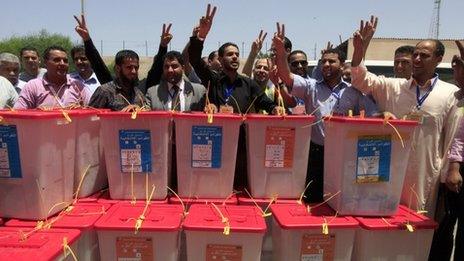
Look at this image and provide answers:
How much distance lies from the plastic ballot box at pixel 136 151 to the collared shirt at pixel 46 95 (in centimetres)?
94

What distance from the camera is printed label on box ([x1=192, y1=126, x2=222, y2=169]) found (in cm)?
253

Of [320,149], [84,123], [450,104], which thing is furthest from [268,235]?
[450,104]

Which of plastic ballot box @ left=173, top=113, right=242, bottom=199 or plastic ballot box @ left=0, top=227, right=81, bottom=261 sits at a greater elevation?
plastic ballot box @ left=173, top=113, right=242, bottom=199

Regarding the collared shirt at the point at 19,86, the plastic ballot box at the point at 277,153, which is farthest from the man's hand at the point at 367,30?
the collared shirt at the point at 19,86

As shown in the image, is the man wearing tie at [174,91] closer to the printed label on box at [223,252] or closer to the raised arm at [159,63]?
the raised arm at [159,63]

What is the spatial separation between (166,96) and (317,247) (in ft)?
5.78

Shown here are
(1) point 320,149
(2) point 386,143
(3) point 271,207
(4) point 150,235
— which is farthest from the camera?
(1) point 320,149

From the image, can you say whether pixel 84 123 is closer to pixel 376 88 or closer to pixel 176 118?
pixel 176 118

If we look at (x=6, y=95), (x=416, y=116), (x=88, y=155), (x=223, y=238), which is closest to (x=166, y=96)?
(x=88, y=155)

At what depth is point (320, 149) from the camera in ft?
10.2

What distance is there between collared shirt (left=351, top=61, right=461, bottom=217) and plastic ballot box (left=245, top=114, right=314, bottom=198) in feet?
2.10

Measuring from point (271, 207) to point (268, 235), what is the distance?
0.78ft

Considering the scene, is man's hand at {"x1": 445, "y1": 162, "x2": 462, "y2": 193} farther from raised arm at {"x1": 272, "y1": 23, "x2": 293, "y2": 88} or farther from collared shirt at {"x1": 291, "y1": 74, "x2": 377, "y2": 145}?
raised arm at {"x1": 272, "y1": 23, "x2": 293, "y2": 88}

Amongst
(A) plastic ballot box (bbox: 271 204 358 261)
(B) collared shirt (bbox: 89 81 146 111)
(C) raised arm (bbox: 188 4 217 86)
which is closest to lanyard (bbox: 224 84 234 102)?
(C) raised arm (bbox: 188 4 217 86)
